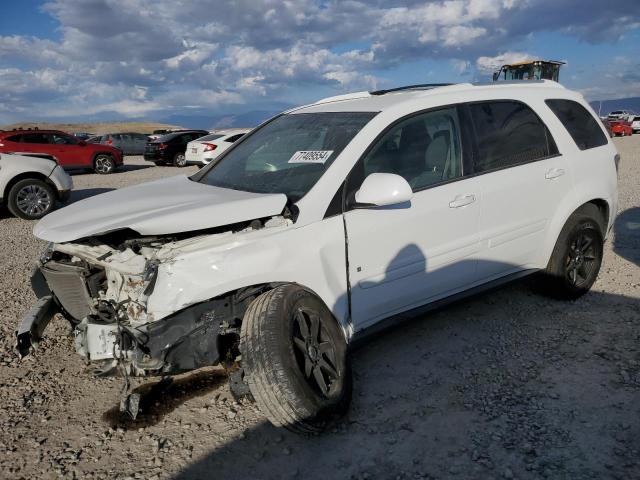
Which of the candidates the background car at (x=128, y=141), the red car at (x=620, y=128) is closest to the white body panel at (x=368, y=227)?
the background car at (x=128, y=141)

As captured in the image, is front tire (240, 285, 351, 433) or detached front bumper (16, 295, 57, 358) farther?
detached front bumper (16, 295, 57, 358)

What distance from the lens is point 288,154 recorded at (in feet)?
11.3

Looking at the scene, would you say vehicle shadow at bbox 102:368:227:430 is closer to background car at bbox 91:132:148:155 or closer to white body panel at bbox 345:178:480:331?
white body panel at bbox 345:178:480:331

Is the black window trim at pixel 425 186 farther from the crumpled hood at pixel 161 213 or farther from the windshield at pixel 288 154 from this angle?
the crumpled hood at pixel 161 213

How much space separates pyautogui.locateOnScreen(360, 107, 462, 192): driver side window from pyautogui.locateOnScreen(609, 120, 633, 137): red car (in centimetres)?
3323

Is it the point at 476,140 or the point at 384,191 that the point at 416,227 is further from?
the point at 476,140

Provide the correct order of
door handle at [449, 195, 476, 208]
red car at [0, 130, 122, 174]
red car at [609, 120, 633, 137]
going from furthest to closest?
1. red car at [609, 120, 633, 137]
2. red car at [0, 130, 122, 174]
3. door handle at [449, 195, 476, 208]

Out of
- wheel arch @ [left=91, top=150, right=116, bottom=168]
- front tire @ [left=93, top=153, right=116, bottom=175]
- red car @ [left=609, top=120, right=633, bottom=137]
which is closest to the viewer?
wheel arch @ [left=91, top=150, right=116, bottom=168]

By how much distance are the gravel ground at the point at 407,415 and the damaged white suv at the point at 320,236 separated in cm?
30

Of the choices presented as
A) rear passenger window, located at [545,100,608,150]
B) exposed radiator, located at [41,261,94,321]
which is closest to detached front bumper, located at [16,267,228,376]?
exposed radiator, located at [41,261,94,321]

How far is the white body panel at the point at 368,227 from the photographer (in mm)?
2594

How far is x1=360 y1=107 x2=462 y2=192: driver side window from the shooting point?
3162 millimetres

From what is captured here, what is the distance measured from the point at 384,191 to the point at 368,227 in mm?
267

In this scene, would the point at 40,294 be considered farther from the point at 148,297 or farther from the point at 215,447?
the point at 215,447
